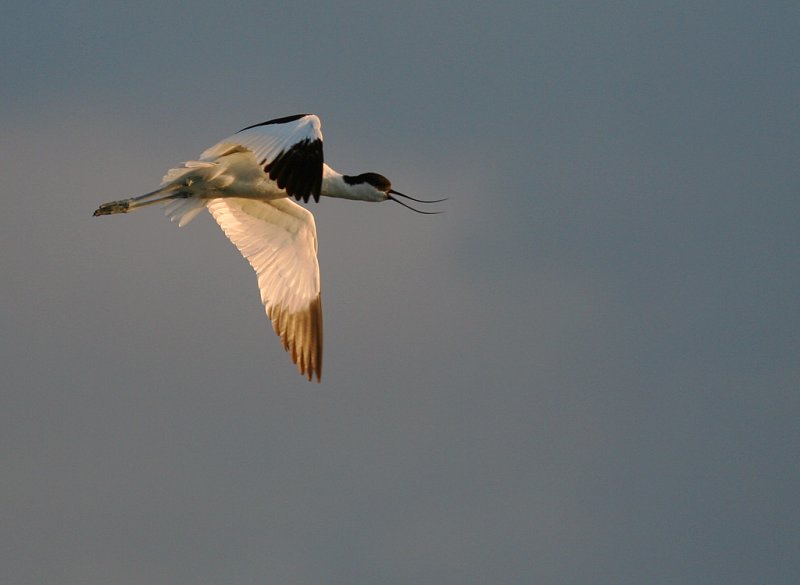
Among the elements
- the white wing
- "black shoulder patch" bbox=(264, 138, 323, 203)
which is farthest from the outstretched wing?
the white wing

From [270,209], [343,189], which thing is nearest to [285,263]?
[270,209]

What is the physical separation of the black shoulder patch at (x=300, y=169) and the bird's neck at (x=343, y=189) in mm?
2563

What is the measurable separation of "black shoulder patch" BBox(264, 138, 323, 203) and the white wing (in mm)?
3438

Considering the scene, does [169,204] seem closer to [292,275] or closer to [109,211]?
[109,211]

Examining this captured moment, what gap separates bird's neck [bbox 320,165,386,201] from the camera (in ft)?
52.1

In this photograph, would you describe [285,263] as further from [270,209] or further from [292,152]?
[292,152]

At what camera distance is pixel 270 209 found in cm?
1666

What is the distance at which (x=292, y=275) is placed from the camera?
16703 millimetres

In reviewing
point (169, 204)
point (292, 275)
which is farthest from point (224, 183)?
point (292, 275)

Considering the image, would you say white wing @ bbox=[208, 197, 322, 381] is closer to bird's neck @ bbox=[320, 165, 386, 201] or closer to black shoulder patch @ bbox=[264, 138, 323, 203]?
bird's neck @ bbox=[320, 165, 386, 201]

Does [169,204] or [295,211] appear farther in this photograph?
[295,211]

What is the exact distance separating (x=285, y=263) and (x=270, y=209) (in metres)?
0.64

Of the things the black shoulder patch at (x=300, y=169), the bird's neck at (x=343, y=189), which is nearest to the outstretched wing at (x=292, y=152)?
the black shoulder patch at (x=300, y=169)

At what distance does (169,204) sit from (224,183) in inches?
Answer: 27.2
